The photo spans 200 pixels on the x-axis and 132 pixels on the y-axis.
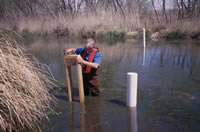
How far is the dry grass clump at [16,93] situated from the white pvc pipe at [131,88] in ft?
5.19

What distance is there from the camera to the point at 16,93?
2.88 meters

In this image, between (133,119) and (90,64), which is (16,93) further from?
(133,119)

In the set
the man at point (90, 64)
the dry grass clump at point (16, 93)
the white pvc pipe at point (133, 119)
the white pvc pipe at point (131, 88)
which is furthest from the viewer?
the man at point (90, 64)

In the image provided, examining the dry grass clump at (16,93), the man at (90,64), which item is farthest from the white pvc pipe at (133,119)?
the dry grass clump at (16,93)

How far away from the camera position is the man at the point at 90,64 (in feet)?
13.7

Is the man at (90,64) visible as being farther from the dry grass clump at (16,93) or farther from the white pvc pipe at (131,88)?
the dry grass clump at (16,93)

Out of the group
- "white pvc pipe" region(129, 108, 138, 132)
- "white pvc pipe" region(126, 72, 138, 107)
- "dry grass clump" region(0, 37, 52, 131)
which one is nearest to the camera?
"dry grass clump" region(0, 37, 52, 131)

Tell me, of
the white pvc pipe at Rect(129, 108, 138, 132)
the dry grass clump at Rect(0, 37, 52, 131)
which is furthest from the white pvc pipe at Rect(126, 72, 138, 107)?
the dry grass clump at Rect(0, 37, 52, 131)

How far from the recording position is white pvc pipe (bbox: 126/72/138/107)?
3729 millimetres

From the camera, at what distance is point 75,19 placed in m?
18.7

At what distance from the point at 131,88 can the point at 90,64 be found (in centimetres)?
93

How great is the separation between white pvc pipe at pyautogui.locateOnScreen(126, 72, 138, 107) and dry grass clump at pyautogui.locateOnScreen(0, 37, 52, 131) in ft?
5.19

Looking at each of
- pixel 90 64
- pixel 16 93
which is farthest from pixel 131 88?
pixel 16 93

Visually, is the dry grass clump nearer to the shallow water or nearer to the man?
the shallow water
